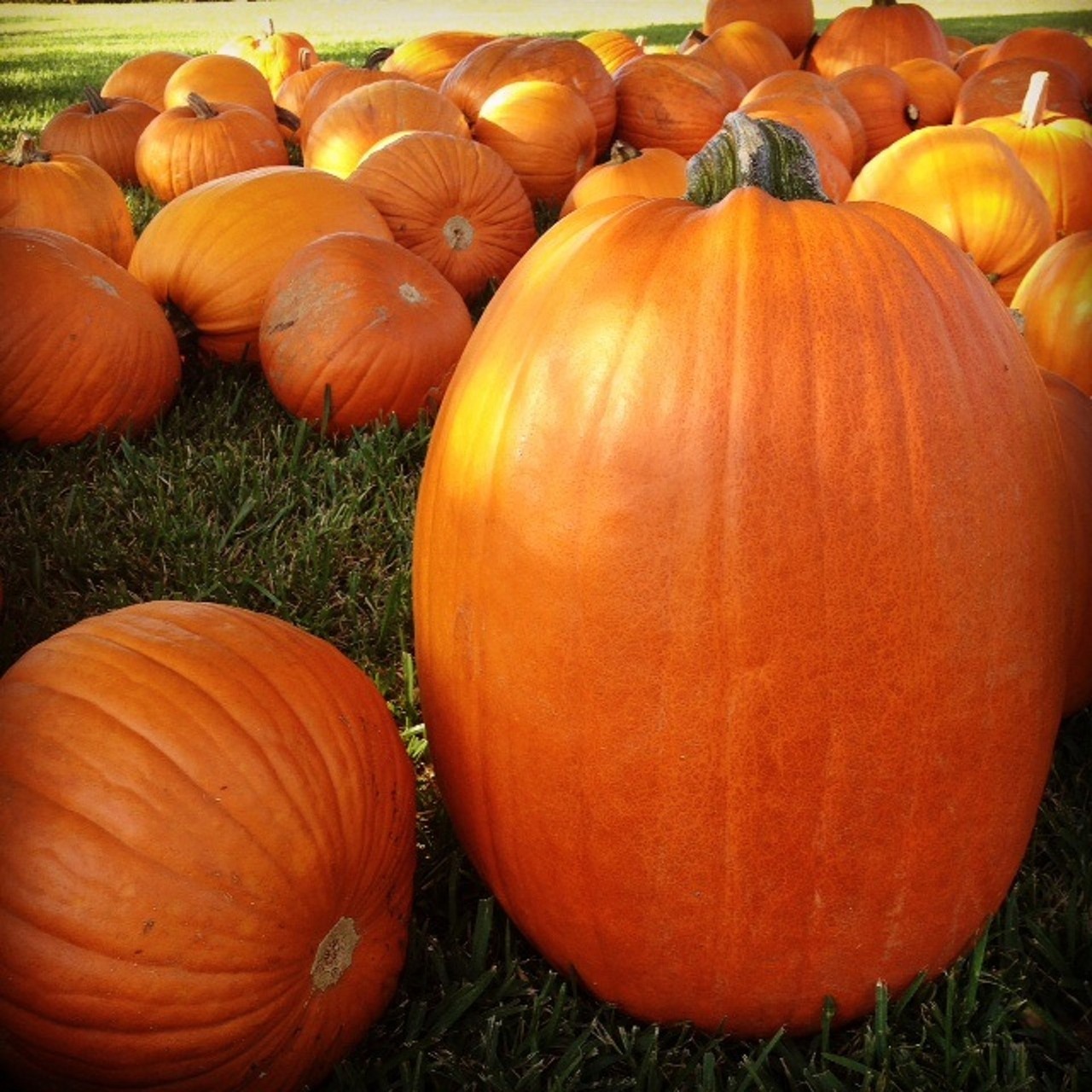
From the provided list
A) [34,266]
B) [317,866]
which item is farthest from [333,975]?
[34,266]

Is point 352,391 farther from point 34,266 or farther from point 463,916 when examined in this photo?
point 463,916

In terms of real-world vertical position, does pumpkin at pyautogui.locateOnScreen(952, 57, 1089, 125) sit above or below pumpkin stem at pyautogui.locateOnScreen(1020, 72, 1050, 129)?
below

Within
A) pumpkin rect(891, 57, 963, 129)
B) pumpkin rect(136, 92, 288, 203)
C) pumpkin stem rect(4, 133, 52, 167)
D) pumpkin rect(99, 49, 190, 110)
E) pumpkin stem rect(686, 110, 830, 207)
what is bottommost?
pumpkin rect(891, 57, 963, 129)

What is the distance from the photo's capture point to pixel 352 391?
3.34 m

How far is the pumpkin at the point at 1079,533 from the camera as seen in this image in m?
2.11

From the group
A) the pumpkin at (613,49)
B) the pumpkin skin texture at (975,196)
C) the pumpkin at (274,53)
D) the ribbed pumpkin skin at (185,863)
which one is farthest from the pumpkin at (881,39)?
the ribbed pumpkin skin at (185,863)

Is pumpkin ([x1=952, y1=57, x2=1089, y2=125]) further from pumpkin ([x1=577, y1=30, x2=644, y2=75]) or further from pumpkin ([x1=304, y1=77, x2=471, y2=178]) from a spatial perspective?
pumpkin ([x1=304, y1=77, x2=471, y2=178])

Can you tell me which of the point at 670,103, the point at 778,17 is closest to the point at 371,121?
the point at 670,103

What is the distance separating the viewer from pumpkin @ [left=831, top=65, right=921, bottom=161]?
5977mm

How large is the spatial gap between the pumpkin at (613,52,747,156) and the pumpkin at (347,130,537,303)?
5.59 ft

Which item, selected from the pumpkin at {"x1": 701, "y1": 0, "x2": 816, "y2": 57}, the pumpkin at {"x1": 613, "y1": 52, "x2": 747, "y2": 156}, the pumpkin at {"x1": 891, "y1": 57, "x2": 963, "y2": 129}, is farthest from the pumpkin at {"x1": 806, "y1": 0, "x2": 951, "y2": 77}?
the pumpkin at {"x1": 613, "y1": 52, "x2": 747, "y2": 156}

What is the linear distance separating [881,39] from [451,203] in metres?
4.51

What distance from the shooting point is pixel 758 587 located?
4.62ft

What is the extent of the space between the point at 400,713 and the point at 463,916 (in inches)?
20.6
